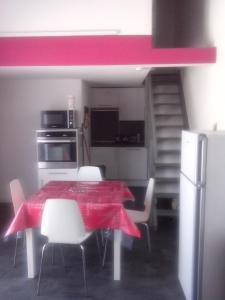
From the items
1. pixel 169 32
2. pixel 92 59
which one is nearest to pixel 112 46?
pixel 92 59

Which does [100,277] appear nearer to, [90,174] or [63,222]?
[63,222]

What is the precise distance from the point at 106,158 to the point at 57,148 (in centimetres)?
Result: 175

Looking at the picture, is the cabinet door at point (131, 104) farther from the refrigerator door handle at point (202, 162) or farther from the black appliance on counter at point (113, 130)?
the refrigerator door handle at point (202, 162)

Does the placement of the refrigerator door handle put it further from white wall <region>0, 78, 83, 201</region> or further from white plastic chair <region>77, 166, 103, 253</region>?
white wall <region>0, 78, 83, 201</region>

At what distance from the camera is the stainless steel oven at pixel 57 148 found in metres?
4.91

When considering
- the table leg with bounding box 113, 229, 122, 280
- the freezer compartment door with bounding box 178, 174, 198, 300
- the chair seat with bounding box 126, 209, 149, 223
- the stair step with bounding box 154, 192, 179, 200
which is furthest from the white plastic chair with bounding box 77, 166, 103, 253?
the freezer compartment door with bounding box 178, 174, 198, 300

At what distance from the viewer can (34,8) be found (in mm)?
3354

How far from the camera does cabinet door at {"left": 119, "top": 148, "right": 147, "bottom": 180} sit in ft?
21.2

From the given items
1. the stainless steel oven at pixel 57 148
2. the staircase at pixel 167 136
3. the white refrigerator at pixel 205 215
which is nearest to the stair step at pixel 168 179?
the staircase at pixel 167 136

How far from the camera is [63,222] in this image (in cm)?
268

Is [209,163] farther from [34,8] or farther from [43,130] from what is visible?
[43,130]

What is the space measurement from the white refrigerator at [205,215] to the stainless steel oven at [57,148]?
2600mm

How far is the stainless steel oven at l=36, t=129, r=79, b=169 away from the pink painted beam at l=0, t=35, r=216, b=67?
5.52ft

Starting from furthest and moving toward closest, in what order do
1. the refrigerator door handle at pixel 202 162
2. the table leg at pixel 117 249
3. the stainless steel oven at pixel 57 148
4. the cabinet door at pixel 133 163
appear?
the cabinet door at pixel 133 163
the stainless steel oven at pixel 57 148
the table leg at pixel 117 249
the refrigerator door handle at pixel 202 162
